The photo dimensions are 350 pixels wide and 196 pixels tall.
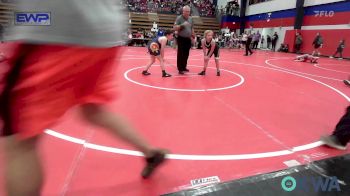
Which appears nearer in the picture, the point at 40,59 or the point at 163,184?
the point at 40,59

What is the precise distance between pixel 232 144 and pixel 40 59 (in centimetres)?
197

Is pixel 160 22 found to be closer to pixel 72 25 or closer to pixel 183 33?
pixel 183 33

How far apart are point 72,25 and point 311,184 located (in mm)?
1757

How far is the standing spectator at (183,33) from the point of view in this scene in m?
6.42

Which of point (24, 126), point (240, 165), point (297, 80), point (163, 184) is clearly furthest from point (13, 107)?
point (297, 80)

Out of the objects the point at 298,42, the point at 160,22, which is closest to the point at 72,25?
the point at 298,42

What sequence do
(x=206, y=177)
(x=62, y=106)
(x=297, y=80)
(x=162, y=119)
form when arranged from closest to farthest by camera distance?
(x=62, y=106) → (x=206, y=177) → (x=162, y=119) → (x=297, y=80)

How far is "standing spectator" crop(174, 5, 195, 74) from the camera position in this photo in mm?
6422

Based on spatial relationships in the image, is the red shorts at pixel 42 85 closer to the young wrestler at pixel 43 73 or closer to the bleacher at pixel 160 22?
the young wrestler at pixel 43 73

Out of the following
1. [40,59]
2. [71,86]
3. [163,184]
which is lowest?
[163,184]

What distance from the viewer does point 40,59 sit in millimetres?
936

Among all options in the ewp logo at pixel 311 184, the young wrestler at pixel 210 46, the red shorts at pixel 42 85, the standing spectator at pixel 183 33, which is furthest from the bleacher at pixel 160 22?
the red shorts at pixel 42 85

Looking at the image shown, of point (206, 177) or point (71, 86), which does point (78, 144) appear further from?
point (71, 86)

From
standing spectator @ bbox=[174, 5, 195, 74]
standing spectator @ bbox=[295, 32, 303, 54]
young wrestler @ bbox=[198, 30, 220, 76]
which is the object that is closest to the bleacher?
standing spectator @ bbox=[295, 32, 303, 54]
